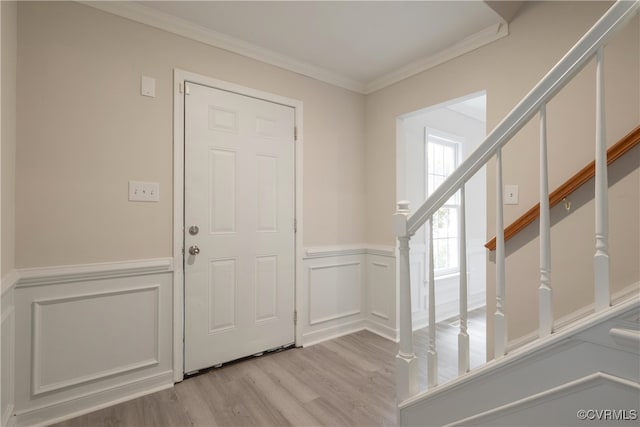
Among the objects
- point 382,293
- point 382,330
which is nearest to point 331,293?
point 382,293

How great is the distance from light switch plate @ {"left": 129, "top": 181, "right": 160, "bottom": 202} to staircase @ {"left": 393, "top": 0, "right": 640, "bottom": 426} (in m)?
1.73

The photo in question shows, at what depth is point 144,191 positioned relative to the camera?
1.98 m

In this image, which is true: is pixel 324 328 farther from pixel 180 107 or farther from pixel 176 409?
pixel 180 107

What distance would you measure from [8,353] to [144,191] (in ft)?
3.41

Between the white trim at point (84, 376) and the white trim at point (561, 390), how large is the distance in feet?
6.19

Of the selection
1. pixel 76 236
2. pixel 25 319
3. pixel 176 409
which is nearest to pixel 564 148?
pixel 176 409

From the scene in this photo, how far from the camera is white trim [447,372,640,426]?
31.7 inches

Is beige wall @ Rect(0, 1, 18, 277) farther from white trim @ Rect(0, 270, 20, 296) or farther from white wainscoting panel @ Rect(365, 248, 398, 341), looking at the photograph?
white wainscoting panel @ Rect(365, 248, 398, 341)

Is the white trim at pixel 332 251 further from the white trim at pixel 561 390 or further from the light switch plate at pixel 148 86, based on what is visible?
the white trim at pixel 561 390

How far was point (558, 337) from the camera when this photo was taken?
0.90m

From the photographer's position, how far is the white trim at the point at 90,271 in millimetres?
1657

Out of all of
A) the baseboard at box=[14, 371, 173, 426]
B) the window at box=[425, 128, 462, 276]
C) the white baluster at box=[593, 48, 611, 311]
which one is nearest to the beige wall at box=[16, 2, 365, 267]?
the baseboard at box=[14, 371, 173, 426]

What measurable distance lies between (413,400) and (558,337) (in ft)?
2.31
